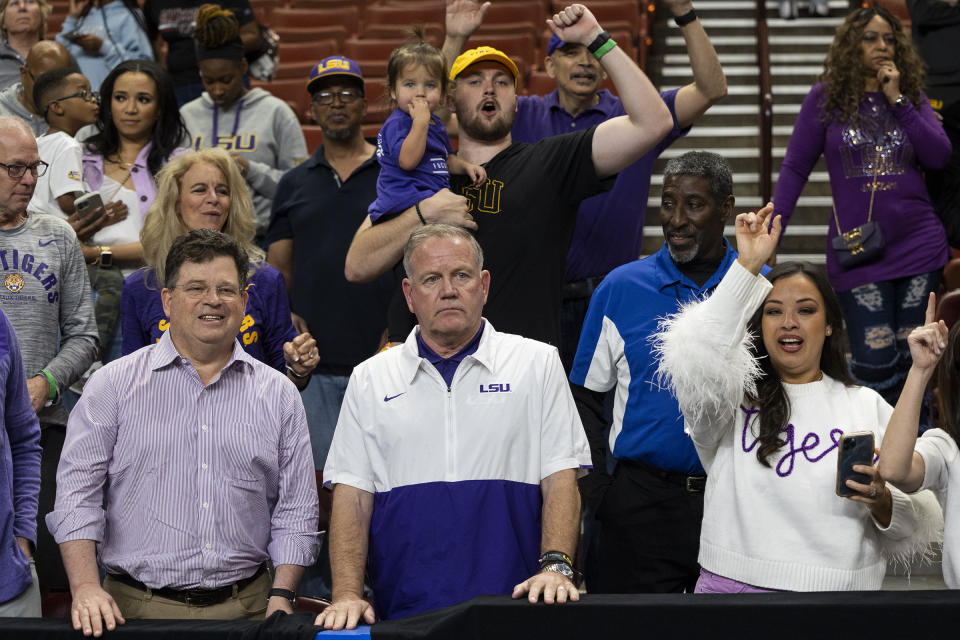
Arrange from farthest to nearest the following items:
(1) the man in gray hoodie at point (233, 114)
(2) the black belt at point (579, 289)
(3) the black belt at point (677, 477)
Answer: (1) the man in gray hoodie at point (233, 114)
(2) the black belt at point (579, 289)
(3) the black belt at point (677, 477)

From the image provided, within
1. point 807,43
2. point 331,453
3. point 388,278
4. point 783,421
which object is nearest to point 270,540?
point 331,453

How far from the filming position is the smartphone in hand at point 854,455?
243cm

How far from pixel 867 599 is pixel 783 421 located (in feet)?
1.74

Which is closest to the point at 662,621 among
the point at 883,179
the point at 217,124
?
the point at 883,179

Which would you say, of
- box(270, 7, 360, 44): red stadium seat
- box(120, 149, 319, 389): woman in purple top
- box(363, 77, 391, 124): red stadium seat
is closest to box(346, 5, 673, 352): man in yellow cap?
box(120, 149, 319, 389): woman in purple top

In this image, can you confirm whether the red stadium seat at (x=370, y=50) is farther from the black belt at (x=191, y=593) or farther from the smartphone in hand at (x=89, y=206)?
the black belt at (x=191, y=593)

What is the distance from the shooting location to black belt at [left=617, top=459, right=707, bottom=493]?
10.1ft

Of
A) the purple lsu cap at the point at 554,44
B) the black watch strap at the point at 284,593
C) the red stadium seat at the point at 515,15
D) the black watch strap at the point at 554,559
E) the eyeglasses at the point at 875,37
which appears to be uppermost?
the red stadium seat at the point at 515,15

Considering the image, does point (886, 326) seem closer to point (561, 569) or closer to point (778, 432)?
point (778, 432)

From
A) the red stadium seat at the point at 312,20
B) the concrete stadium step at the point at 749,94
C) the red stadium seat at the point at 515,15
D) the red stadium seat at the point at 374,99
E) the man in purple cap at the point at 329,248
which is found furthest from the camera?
the red stadium seat at the point at 312,20

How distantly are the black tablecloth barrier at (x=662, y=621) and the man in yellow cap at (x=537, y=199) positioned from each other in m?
1.15

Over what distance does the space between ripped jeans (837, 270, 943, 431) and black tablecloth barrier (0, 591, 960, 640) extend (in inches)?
85.0

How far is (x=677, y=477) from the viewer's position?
312cm

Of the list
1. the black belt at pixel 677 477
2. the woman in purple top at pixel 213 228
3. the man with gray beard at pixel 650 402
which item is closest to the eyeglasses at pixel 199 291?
the woman in purple top at pixel 213 228
